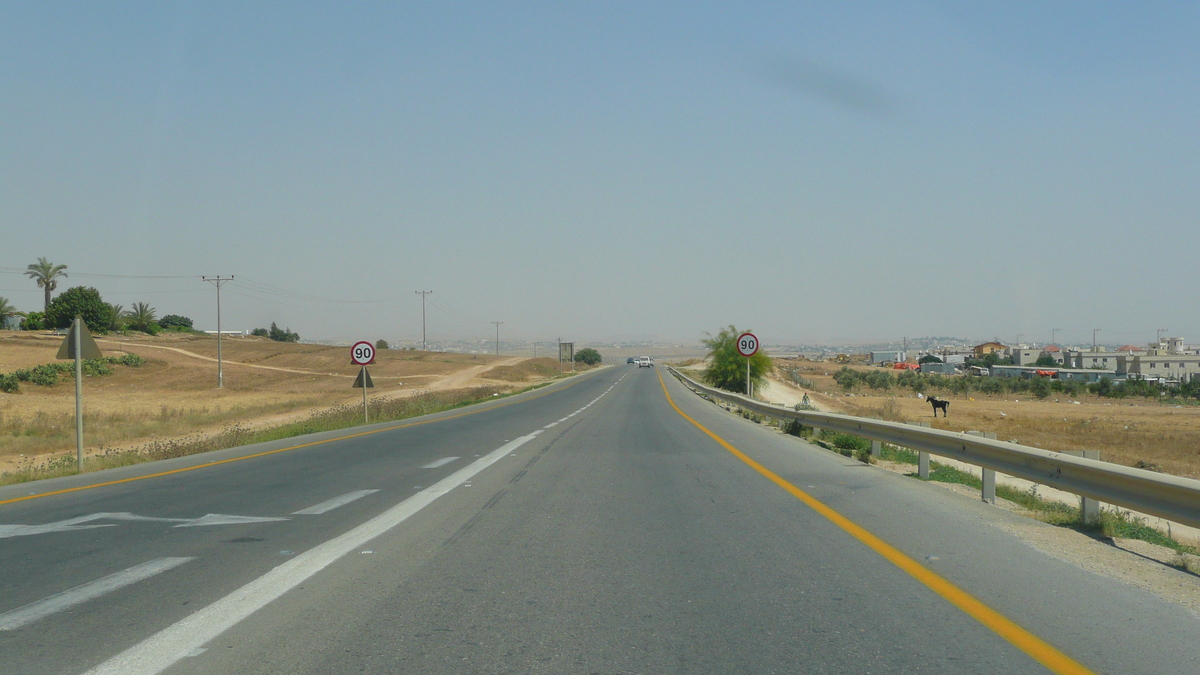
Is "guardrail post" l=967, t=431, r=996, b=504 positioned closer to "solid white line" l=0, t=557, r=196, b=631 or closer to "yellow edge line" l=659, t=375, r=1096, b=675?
"yellow edge line" l=659, t=375, r=1096, b=675

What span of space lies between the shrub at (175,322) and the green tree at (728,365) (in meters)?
126

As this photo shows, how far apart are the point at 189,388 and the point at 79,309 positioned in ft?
180

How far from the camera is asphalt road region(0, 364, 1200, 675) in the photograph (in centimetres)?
445

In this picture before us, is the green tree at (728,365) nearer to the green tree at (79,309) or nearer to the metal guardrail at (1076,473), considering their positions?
the metal guardrail at (1076,473)

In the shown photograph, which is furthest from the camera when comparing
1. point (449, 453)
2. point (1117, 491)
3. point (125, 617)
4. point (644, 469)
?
point (449, 453)

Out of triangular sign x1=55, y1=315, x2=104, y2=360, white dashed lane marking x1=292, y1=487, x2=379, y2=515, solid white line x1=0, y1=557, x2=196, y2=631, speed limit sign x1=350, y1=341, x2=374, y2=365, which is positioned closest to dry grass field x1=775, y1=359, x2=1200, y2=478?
speed limit sign x1=350, y1=341, x2=374, y2=365

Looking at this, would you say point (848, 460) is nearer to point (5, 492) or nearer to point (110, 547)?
point (110, 547)

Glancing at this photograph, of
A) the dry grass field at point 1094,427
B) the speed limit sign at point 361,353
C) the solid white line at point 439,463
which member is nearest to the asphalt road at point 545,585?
the solid white line at point 439,463

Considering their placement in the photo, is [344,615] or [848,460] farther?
[848,460]

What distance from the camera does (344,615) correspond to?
16.9 ft

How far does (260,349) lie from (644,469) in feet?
365

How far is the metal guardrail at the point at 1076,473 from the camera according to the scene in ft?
21.0

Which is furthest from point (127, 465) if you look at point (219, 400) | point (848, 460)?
point (219, 400)

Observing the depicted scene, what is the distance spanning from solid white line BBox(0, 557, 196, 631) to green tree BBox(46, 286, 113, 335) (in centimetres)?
11643
